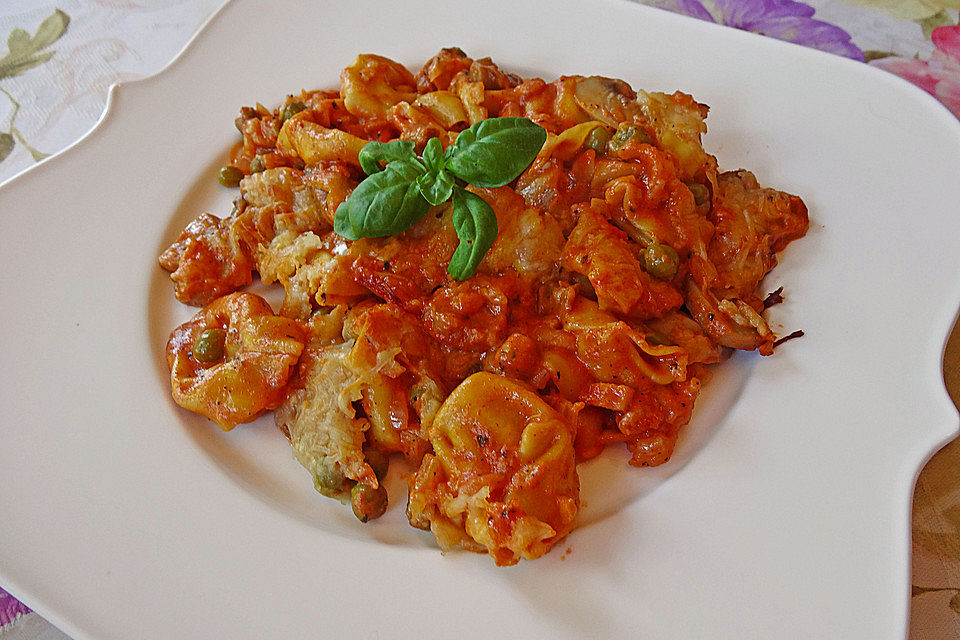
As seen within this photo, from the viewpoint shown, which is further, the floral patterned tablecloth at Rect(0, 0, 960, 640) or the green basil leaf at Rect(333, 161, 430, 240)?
the floral patterned tablecloth at Rect(0, 0, 960, 640)

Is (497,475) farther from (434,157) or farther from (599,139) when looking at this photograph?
(599,139)

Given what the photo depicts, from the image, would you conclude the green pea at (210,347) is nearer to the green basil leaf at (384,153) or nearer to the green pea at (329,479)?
the green pea at (329,479)

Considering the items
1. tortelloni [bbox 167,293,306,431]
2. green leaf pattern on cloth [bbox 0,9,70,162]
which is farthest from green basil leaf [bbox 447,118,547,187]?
green leaf pattern on cloth [bbox 0,9,70,162]

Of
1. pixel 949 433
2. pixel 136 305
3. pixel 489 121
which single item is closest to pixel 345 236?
pixel 489 121

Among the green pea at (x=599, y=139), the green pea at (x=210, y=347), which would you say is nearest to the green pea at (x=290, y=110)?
the green pea at (x=210, y=347)

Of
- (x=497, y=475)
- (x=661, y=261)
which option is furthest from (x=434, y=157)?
(x=497, y=475)

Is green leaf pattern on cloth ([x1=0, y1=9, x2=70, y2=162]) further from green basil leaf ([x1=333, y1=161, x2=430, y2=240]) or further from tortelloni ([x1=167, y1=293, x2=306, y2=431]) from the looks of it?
green basil leaf ([x1=333, y1=161, x2=430, y2=240])

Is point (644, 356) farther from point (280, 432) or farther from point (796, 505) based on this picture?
point (280, 432)
